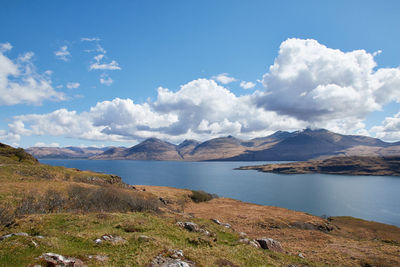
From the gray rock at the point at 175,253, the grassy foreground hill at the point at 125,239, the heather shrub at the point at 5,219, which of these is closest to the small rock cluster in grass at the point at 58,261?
the grassy foreground hill at the point at 125,239

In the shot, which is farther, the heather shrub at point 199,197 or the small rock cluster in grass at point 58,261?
the heather shrub at point 199,197

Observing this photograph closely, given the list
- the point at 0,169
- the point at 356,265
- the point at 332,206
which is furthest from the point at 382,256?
the point at 332,206

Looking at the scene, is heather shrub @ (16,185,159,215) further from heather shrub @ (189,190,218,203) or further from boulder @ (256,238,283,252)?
heather shrub @ (189,190,218,203)

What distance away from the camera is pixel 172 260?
47.7 feet

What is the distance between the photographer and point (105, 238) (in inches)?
674

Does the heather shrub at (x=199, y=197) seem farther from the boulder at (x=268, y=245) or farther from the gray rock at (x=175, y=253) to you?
the gray rock at (x=175, y=253)

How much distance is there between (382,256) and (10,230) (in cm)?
4204

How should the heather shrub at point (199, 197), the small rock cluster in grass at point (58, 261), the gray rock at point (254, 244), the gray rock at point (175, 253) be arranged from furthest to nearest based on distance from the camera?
the heather shrub at point (199, 197) → the gray rock at point (254, 244) → the gray rock at point (175, 253) → the small rock cluster in grass at point (58, 261)

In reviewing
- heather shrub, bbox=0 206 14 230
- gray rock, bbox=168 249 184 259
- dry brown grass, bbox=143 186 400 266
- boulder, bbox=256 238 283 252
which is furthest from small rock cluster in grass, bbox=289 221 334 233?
heather shrub, bbox=0 206 14 230

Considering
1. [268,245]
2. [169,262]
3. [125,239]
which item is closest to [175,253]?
[169,262]

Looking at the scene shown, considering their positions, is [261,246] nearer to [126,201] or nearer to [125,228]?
[125,228]

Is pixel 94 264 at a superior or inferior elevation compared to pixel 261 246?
superior

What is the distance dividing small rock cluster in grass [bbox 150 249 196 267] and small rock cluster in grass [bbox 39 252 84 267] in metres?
4.33

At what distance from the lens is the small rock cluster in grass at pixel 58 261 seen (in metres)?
11.7
